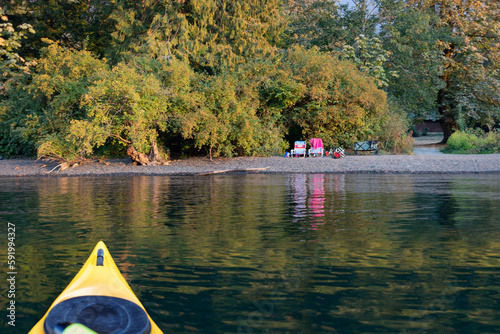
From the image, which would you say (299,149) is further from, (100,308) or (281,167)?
(100,308)

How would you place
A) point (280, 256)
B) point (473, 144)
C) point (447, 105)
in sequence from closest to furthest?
1. point (280, 256)
2. point (473, 144)
3. point (447, 105)

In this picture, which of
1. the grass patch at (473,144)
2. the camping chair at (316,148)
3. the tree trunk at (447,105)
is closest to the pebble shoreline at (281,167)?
the camping chair at (316,148)

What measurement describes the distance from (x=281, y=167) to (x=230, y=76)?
6.62 metres

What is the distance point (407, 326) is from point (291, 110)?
27.0 meters

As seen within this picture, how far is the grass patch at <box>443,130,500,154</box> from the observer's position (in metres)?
31.4

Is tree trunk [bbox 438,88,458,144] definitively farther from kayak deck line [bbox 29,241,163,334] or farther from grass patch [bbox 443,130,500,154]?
kayak deck line [bbox 29,241,163,334]

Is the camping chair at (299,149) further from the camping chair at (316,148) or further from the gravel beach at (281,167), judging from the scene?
the gravel beach at (281,167)

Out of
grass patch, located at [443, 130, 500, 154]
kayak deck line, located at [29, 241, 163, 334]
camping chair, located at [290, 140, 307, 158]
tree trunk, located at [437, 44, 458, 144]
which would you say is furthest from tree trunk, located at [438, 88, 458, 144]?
kayak deck line, located at [29, 241, 163, 334]

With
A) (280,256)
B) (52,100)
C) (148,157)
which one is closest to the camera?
(280,256)

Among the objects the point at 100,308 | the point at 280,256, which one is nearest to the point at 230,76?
the point at 280,256

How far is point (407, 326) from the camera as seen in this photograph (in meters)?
4.90

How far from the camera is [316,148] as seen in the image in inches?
1169

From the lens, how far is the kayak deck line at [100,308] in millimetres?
3998

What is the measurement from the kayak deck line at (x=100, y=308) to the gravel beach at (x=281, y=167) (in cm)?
1897
